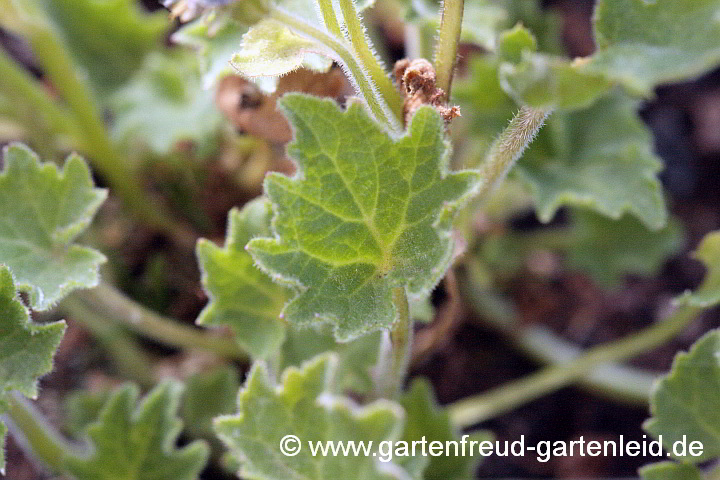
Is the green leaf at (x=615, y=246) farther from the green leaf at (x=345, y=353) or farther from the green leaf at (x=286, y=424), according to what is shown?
the green leaf at (x=286, y=424)

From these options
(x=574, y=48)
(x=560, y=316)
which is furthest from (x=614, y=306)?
(x=574, y=48)

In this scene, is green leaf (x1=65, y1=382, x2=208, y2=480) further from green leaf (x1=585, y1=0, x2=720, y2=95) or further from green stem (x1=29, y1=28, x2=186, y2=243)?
green leaf (x1=585, y1=0, x2=720, y2=95)

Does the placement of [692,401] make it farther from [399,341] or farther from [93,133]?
[93,133]

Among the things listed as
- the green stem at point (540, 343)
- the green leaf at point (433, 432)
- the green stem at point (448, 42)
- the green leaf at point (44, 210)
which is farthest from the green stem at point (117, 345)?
the green stem at point (448, 42)

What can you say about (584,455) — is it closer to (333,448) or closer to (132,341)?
(333,448)

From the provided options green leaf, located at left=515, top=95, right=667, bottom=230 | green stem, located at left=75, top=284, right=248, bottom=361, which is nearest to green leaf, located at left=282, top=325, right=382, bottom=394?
green stem, located at left=75, top=284, right=248, bottom=361
